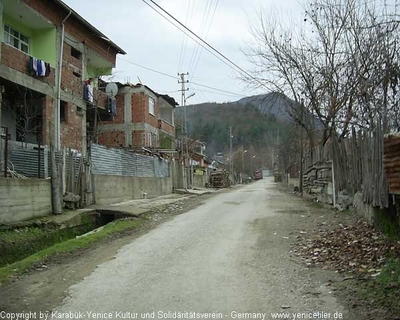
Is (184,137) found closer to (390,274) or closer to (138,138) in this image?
(138,138)

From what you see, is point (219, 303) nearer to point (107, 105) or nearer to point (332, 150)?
point (332, 150)

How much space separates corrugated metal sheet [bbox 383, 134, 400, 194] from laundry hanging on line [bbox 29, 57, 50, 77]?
15.2 meters

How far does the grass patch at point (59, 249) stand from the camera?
7238mm

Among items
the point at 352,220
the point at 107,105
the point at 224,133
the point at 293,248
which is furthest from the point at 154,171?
the point at 224,133

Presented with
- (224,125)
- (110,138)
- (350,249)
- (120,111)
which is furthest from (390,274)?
(224,125)

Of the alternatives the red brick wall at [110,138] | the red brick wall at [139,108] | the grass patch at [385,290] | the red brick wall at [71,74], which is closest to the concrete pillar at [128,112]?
the red brick wall at [139,108]

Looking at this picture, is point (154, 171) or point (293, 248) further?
point (154, 171)

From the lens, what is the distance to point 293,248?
873cm

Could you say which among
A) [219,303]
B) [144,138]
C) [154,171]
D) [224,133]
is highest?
[224,133]

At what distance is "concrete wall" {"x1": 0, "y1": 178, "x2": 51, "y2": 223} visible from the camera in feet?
38.4

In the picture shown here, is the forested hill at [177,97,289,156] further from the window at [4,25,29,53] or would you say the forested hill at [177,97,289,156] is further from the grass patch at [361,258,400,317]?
the grass patch at [361,258,400,317]

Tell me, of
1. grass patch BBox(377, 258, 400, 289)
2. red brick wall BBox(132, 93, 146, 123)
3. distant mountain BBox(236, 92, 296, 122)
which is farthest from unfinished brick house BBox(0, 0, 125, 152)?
grass patch BBox(377, 258, 400, 289)

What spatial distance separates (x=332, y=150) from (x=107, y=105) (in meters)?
15.7

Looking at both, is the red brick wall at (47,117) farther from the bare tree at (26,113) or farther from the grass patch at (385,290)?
the grass patch at (385,290)
